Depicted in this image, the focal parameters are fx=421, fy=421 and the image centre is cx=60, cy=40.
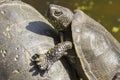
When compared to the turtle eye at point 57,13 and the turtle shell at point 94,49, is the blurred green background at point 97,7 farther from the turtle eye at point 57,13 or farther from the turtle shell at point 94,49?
the turtle eye at point 57,13

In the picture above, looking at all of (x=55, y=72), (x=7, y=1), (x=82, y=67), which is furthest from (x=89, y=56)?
(x=7, y=1)

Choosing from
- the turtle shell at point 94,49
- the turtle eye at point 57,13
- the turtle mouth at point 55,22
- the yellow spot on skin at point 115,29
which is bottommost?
the yellow spot on skin at point 115,29

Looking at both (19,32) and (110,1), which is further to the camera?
(110,1)

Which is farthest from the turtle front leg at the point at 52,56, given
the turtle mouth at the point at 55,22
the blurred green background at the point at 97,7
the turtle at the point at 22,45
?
the blurred green background at the point at 97,7

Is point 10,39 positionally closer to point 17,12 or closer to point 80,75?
point 17,12

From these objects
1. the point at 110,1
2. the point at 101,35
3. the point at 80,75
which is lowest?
the point at 110,1

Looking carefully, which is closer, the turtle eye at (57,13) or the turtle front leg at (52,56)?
the turtle front leg at (52,56)
